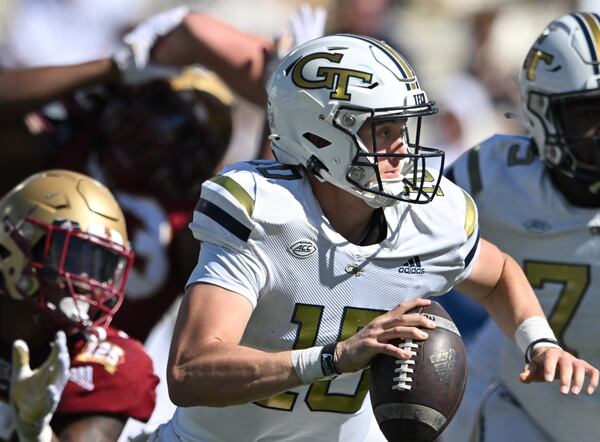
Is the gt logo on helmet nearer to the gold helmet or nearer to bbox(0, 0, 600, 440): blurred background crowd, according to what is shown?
the gold helmet

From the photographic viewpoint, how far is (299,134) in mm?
3641

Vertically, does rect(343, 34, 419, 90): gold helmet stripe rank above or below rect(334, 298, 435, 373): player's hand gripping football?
above

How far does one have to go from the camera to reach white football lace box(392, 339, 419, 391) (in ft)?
10.3

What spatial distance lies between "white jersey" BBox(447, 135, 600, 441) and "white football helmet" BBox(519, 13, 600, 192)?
0.11m

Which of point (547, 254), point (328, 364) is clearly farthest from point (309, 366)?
point (547, 254)

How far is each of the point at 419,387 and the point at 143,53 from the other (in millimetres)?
3089

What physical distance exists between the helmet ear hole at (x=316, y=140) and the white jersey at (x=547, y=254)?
117cm

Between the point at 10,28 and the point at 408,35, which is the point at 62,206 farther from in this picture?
the point at 408,35

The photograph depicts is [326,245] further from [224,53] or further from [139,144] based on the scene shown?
[139,144]

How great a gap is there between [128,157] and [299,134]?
2734mm

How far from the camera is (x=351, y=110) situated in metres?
3.52

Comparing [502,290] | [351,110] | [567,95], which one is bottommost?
[502,290]

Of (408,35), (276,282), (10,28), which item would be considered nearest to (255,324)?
(276,282)

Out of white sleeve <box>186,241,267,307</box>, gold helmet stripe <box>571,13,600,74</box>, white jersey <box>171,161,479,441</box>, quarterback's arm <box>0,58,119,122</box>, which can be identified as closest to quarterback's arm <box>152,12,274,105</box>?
quarterback's arm <box>0,58,119,122</box>
